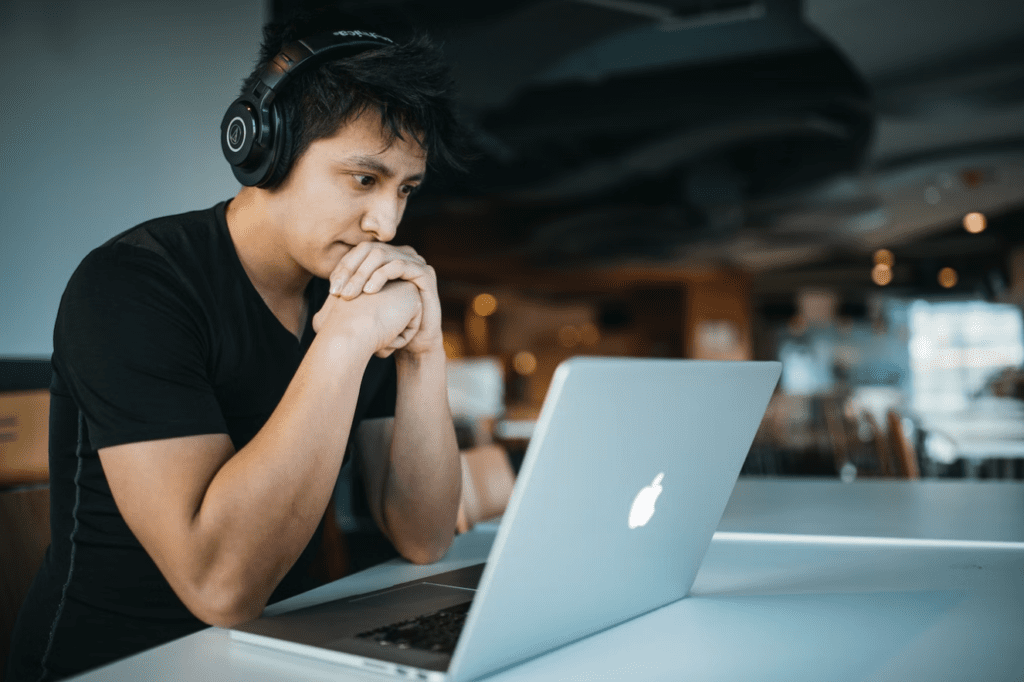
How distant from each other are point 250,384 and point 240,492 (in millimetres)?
324

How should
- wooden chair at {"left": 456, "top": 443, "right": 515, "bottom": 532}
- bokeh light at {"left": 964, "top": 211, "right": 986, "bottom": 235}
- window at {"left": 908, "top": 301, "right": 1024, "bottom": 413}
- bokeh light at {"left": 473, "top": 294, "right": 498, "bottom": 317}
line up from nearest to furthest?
wooden chair at {"left": 456, "top": 443, "right": 515, "bottom": 532} → bokeh light at {"left": 964, "top": 211, "right": 986, "bottom": 235} → window at {"left": 908, "top": 301, "right": 1024, "bottom": 413} → bokeh light at {"left": 473, "top": 294, "right": 498, "bottom": 317}

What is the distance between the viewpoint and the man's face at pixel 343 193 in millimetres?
1049

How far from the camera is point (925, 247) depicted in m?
10.6

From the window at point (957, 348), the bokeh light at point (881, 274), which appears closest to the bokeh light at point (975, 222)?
the window at point (957, 348)

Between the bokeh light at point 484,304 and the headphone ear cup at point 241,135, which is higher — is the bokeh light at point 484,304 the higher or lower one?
the lower one

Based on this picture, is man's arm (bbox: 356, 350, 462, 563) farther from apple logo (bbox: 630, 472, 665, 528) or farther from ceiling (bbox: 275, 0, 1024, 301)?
ceiling (bbox: 275, 0, 1024, 301)

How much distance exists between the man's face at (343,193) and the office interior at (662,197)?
1.21ft

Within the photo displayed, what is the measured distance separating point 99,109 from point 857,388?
11.6 metres

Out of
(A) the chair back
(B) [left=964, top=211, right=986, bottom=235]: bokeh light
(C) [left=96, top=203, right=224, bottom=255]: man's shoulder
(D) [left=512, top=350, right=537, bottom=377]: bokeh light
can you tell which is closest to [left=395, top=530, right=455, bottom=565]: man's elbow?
(C) [left=96, top=203, right=224, bottom=255]: man's shoulder

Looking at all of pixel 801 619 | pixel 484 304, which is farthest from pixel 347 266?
pixel 484 304

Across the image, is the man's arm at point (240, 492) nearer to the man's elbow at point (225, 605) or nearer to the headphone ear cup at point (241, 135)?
the man's elbow at point (225, 605)

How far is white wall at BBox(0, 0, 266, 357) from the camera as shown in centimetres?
200

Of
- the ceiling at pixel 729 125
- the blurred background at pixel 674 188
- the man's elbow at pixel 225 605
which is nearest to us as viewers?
the man's elbow at pixel 225 605

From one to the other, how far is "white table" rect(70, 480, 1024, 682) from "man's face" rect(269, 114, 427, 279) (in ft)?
1.48
